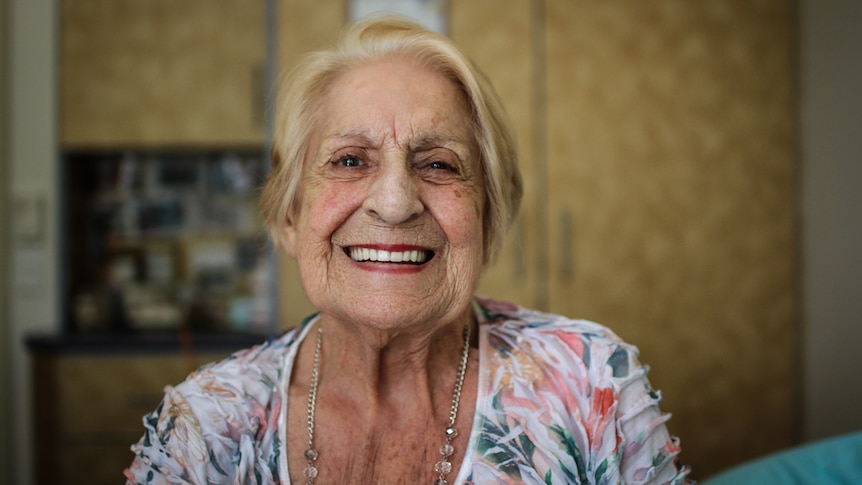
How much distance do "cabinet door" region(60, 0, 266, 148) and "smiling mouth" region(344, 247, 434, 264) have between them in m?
2.00

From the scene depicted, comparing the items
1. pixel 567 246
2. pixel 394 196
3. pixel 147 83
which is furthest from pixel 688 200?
pixel 147 83

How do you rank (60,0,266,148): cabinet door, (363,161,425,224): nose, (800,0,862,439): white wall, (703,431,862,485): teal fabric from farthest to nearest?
1. (60,0,266,148): cabinet door
2. (800,0,862,439): white wall
3. (703,431,862,485): teal fabric
4. (363,161,425,224): nose

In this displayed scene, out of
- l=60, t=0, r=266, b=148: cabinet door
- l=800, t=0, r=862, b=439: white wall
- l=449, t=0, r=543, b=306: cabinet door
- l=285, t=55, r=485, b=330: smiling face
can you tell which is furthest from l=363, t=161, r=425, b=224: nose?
l=800, t=0, r=862, b=439: white wall

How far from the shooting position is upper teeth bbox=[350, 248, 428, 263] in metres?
0.99

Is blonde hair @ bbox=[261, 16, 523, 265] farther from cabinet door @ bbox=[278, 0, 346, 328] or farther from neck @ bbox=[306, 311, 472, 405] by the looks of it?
cabinet door @ bbox=[278, 0, 346, 328]

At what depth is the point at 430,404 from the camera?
1063 millimetres

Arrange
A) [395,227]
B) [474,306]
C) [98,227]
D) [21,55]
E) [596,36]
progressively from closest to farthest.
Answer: [395,227]
[474,306]
[596,36]
[21,55]
[98,227]

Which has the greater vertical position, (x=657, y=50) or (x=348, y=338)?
(x=657, y=50)

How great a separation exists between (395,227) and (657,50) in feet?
6.94

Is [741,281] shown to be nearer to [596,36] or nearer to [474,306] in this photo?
[596,36]

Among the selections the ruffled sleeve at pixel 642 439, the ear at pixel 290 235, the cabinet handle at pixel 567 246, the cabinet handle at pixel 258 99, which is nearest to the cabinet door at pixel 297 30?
the cabinet handle at pixel 258 99

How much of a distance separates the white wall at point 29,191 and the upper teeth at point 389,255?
2.44m

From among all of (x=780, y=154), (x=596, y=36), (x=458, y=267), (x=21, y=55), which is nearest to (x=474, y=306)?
(x=458, y=267)

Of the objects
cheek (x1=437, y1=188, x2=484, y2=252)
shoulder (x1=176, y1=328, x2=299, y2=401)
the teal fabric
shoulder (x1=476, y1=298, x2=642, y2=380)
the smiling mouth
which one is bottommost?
the teal fabric
